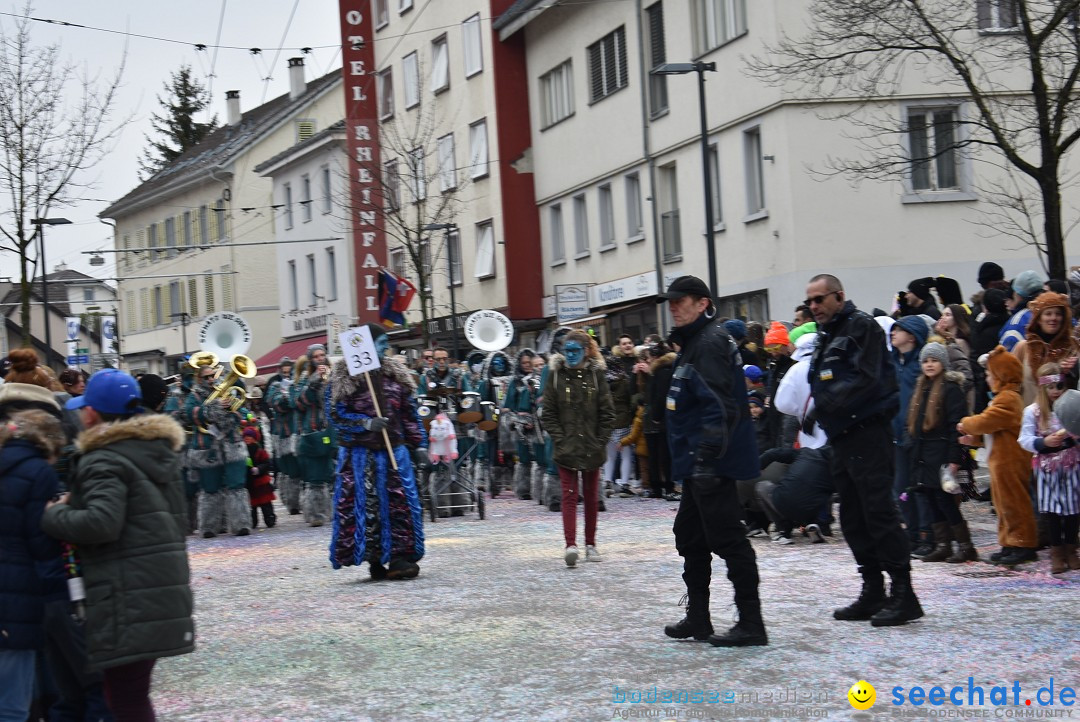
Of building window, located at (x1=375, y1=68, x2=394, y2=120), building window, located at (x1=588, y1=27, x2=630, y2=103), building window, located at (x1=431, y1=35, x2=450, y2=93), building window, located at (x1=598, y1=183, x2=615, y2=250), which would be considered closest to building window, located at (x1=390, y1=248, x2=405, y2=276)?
building window, located at (x1=375, y1=68, x2=394, y2=120)

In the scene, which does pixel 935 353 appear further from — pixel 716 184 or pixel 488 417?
pixel 716 184

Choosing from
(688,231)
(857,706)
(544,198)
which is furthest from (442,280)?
(857,706)

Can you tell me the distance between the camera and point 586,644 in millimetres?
8258

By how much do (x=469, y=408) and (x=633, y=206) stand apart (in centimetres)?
1448

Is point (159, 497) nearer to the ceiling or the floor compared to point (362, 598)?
nearer to the ceiling

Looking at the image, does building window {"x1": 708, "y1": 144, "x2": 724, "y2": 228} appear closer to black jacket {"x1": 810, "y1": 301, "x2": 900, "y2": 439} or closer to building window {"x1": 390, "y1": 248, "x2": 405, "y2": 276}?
building window {"x1": 390, "y1": 248, "x2": 405, "y2": 276}

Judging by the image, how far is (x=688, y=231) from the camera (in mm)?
29594

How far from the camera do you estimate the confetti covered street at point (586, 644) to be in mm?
6871

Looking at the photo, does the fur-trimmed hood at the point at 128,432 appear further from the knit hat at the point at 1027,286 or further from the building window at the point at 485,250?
the building window at the point at 485,250

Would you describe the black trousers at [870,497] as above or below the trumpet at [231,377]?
below

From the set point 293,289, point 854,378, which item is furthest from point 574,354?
point 293,289

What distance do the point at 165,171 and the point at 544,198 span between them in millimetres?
42443

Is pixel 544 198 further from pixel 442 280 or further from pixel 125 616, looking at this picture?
pixel 125 616

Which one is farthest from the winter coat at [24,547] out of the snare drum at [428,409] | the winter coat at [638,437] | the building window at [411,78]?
the building window at [411,78]
